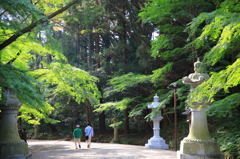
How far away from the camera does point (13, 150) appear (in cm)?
834

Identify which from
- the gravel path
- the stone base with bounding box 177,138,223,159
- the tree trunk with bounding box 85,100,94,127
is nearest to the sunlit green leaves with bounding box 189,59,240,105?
the stone base with bounding box 177,138,223,159

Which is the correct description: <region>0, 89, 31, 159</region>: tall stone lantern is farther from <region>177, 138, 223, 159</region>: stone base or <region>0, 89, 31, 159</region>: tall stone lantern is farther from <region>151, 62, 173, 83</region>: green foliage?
<region>151, 62, 173, 83</region>: green foliage

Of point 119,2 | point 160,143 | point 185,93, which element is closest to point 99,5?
point 119,2

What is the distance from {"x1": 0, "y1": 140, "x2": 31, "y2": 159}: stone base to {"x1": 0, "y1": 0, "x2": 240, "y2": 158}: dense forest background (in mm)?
1757

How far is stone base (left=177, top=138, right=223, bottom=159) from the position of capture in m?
8.05

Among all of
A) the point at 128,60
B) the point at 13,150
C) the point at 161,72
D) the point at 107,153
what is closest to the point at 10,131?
the point at 13,150

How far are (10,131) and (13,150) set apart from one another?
2.01ft

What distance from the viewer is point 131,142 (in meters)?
20.0

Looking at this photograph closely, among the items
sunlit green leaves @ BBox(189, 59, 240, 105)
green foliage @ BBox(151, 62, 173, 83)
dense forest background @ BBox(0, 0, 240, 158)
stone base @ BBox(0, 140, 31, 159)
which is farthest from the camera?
green foliage @ BBox(151, 62, 173, 83)

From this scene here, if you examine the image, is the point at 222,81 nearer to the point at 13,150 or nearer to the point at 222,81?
the point at 222,81

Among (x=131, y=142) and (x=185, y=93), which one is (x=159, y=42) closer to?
(x=185, y=93)

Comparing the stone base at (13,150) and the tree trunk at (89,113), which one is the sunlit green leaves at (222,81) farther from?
the tree trunk at (89,113)

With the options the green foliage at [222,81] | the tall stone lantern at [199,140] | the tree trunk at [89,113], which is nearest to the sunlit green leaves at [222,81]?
the green foliage at [222,81]

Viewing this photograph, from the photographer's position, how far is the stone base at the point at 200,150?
805 centimetres
